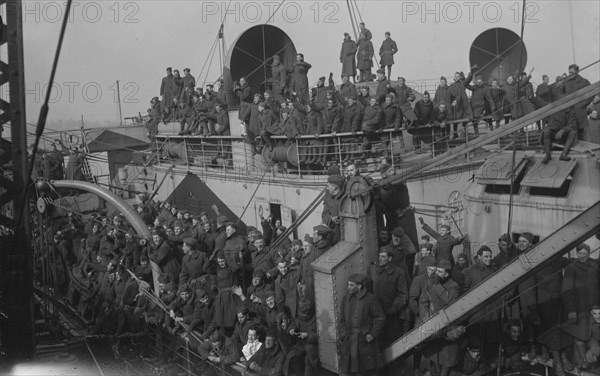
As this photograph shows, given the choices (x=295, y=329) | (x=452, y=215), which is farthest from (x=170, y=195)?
(x=295, y=329)

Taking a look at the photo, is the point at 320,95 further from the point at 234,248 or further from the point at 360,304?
the point at 360,304

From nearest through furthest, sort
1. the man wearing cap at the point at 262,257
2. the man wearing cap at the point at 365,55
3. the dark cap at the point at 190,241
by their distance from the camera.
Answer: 1. the man wearing cap at the point at 262,257
2. the dark cap at the point at 190,241
3. the man wearing cap at the point at 365,55

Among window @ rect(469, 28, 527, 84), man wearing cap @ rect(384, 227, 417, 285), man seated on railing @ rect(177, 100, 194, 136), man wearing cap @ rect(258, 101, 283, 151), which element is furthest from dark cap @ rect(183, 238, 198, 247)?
window @ rect(469, 28, 527, 84)

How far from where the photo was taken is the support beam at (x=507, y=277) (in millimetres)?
5840

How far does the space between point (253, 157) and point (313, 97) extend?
2.48 m

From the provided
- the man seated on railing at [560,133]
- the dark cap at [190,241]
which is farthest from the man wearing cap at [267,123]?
the man seated on railing at [560,133]

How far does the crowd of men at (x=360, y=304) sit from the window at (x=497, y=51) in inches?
401

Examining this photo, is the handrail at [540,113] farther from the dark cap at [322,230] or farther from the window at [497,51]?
the window at [497,51]

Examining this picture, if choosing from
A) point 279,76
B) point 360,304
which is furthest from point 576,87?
point 360,304

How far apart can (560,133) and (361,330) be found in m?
3.72

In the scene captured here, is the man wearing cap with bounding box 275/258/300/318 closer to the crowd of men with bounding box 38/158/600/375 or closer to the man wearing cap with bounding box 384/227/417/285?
the crowd of men with bounding box 38/158/600/375

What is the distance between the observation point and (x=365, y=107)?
12.7 metres

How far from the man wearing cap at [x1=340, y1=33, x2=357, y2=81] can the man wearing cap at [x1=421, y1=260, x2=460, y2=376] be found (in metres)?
10.4

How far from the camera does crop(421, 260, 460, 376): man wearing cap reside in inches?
265
